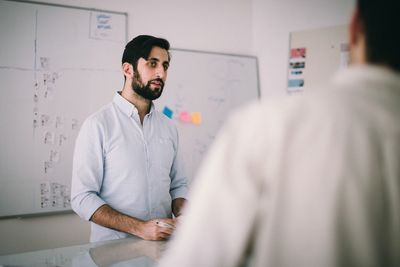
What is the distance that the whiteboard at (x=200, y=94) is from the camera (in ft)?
11.1

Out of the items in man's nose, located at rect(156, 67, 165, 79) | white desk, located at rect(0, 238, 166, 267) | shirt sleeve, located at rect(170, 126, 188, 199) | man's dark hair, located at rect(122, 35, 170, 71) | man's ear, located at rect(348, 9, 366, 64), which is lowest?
white desk, located at rect(0, 238, 166, 267)

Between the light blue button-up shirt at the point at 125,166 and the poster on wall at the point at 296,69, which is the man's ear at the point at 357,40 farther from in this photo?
the poster on wall at the point at 296,69

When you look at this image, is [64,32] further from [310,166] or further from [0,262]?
[310,166]

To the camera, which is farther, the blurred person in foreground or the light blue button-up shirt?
the light blue button-up shirt

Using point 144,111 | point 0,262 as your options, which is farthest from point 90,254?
point 144,111

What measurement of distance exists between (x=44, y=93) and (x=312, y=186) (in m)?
2.57

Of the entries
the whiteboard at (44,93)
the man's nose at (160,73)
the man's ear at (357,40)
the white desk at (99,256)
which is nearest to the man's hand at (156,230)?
the white desk at (99,256)

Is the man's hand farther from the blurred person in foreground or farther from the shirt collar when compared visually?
the blurred person in foreground

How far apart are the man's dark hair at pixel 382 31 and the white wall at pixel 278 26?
9.86 feet

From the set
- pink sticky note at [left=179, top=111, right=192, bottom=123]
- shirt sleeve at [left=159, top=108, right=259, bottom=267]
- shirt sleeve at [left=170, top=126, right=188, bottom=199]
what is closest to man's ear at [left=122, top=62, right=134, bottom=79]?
shirt sleeve at [left=170, top=126, right=188, bottom=199]

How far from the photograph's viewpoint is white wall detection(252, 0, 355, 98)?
3441mm

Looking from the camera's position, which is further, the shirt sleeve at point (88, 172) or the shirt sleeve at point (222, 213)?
the shirt sleeve at point (88, 172)

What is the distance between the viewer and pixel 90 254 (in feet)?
4.65

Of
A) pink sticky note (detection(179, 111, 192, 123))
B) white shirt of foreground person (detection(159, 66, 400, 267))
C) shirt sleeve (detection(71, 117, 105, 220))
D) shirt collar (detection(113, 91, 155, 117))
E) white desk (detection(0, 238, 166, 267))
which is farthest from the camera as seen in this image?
pink sticky note (detection(179, 111, 192, 123))
